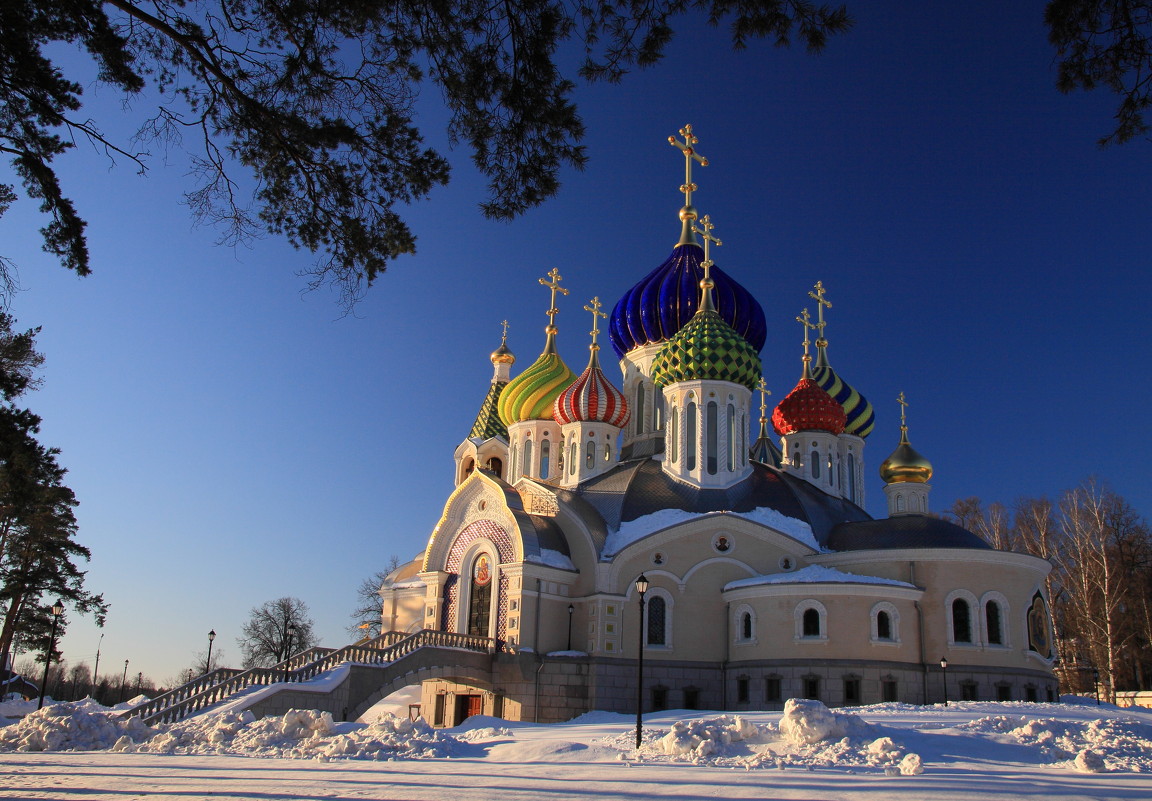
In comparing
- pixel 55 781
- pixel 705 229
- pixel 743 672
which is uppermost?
pixel 705 229

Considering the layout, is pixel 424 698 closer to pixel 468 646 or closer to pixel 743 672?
pixel 468 646

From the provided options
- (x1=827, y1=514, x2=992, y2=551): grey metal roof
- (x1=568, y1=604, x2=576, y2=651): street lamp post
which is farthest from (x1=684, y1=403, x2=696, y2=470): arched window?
(x1=568, y1=604, x2=576, y2=651): street lamp post

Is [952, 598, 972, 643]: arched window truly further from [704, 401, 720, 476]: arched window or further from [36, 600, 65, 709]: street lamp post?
[36, 600, 65, 709]: street lamp post

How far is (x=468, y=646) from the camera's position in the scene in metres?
25.2

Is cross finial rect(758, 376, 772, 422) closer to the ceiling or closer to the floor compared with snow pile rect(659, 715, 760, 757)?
closer to the ceiling

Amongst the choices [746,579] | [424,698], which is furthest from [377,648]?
[746,579]

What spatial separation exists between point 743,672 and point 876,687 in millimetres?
3304

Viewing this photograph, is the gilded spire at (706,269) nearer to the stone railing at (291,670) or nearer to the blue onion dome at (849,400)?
the blue onion dome at (849,400)

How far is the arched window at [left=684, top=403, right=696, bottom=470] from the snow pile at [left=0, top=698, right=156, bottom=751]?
16.9m

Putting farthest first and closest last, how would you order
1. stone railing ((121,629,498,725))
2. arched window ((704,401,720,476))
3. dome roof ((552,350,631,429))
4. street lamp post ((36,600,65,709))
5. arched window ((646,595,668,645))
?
dome roof ((552,350,631,429)), arched window ((704,401,720,476)), arched window ((646,595,668,645)), street lamp post ((36,600,65,709)), stone railing ((121,629,498,725))

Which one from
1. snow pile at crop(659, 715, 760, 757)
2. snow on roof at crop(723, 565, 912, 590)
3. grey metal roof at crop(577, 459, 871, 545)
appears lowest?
snow pile at crop(659, 715, 760, 757)

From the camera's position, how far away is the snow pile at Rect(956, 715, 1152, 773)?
1222 centimetres

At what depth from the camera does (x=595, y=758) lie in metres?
13.8

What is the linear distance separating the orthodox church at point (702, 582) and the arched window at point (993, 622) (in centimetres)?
9
